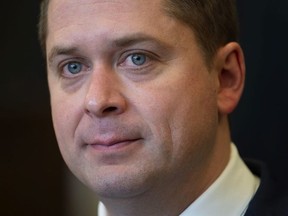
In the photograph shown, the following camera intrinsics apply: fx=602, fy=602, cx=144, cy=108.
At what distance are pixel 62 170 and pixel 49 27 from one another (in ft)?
3.46

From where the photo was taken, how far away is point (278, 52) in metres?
1.69

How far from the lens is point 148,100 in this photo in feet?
3.70

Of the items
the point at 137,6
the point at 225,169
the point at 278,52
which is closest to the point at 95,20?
the point at 137,6

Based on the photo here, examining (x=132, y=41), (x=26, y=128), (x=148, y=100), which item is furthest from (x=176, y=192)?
(x=26, y=128)

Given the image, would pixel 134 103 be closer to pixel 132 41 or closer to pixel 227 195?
pixel 132 41

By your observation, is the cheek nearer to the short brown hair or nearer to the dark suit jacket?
the short brown hair

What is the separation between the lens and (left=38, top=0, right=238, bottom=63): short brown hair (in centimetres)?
118

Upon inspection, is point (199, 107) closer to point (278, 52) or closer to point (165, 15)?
point (165, 15)

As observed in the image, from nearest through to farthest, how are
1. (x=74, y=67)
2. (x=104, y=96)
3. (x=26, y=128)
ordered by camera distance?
(x=104, y=96), (x=74, y=67), (x=26, y=128)

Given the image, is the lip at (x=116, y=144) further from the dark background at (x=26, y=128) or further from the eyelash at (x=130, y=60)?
Answer: the dark background at (x=26, y=128)

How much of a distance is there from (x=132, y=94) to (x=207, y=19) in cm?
24

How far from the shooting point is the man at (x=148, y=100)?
1.13 m

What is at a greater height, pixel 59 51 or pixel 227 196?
pixel 59 51

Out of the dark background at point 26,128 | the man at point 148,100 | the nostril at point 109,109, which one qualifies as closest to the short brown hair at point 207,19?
the man at point 148,100
